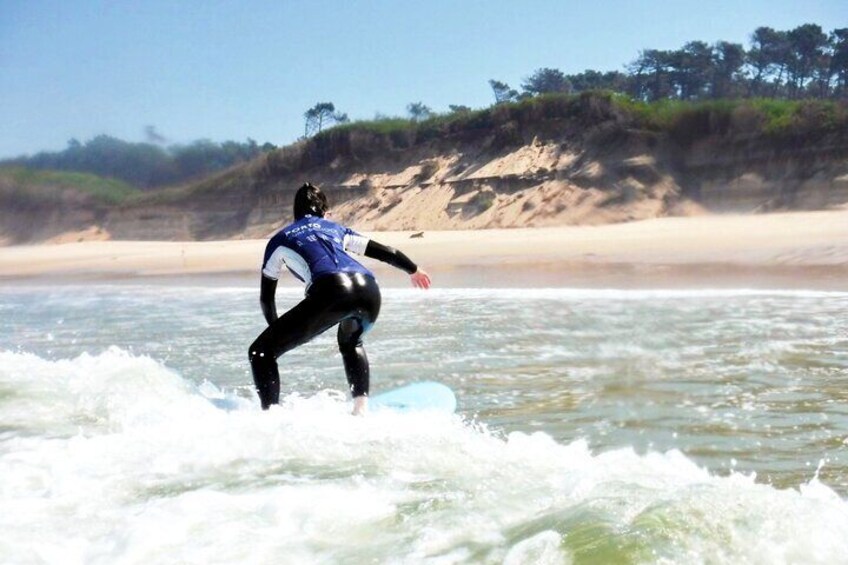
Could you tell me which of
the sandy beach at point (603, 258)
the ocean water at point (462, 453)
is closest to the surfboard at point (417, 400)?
the ocean water at point (462, 453)

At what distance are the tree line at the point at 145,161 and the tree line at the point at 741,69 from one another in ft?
56.6

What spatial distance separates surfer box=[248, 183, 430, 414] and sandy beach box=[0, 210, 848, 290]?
816cm

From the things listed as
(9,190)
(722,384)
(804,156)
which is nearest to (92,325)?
(722,384)

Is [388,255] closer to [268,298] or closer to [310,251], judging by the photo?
[310,251]

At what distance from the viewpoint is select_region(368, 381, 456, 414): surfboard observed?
17.4 feet

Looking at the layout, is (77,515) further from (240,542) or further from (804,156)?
(804,156)

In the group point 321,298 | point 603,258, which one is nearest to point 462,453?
point 321,298

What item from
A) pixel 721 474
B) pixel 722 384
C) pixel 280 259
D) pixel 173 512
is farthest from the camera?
pixel 722 384

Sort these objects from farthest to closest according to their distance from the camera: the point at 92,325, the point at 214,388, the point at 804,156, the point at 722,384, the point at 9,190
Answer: the point at 9,190 < the point at 804,156 < the point at 92,325 < the point at 214,388 < the point at 722,384

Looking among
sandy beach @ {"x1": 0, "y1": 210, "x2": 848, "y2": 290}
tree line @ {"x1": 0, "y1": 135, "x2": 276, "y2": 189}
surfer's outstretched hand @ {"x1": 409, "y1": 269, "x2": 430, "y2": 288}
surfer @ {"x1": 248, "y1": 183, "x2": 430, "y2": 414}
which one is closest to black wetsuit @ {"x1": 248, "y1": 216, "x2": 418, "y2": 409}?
surfer @ {"x1": 248, "y1": 183, "x2": 430, "y2": 414}

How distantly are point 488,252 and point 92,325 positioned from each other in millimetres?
10574

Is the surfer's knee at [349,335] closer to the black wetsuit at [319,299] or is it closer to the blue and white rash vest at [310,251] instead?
the black wetsuit at [319,299]

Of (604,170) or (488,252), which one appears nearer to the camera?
(488,252)

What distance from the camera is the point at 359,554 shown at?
115 inches
